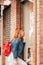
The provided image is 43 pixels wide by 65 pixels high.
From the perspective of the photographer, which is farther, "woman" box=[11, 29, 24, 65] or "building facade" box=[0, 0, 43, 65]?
"woman" box=[11, 29, 24, 65]

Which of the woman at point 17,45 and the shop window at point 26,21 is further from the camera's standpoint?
the woman at point 17,45

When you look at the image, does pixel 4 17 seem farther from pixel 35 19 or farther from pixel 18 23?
pixel 35 19

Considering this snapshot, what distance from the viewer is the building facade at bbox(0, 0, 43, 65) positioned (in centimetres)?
488

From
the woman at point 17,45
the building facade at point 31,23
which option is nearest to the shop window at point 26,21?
the building facade at point 31,23

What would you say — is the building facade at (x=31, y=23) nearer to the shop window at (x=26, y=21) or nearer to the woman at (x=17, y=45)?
the shop window at (x=26, y=21)

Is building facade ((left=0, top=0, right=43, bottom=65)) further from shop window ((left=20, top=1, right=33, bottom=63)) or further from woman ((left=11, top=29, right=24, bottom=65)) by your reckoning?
woman ((left=11, top=29, right=24, bottom=65))

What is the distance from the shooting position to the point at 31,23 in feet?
21.2

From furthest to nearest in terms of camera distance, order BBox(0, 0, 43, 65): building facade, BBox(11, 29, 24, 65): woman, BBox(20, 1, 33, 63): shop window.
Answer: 1. BBox(11, 29, 24, 65): woman
2. BBox(20, 1, 33, 63): shop window
3. BBox(0, 0, 43, 65): building facade

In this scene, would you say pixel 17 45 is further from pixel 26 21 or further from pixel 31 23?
pixel 31 23

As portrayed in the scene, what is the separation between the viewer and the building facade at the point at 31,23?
488 cm

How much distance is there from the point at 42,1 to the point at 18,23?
137 inches

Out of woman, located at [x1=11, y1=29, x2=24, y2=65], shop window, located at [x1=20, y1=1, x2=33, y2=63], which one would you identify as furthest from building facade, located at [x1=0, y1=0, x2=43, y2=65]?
woman, located at [x1=11, y1=29, x2=24, y2=65]

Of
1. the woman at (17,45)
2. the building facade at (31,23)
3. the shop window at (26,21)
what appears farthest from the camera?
the woman at (17,45)

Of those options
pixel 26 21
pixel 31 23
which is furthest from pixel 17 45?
pixel 31 23
